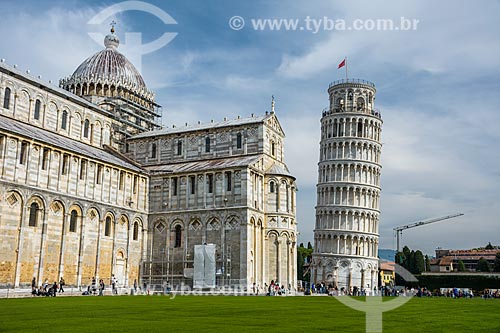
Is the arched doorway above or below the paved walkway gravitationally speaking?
above

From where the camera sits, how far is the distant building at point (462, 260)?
139 meters

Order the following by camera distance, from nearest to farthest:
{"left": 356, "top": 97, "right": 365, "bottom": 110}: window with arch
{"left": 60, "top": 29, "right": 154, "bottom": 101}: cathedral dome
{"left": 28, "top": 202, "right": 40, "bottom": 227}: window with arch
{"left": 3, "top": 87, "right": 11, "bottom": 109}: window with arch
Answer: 1. {"left": 28, "top": 202, "right": 40, "bottom": 227}: window with arch
2. {"left": 3, "top": 87, "right": 11, "bottom": 109}: window with arch
3. {"left": 60, "top": 29, "right": 154, "bottom": 101}: cathedral dome
4. {"left": 356, "top": 97, "right": 365, "bottom": 110}: window with arch

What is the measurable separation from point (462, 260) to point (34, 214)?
427 ft

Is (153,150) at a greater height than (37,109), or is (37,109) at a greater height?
(37,109)

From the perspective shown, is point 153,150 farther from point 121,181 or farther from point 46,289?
point 46,289

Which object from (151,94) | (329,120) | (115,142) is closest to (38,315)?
(115,142)

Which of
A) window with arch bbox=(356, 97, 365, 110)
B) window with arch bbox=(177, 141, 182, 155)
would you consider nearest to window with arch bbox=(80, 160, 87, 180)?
window with arch bbox=(177, 141, 182, 155)

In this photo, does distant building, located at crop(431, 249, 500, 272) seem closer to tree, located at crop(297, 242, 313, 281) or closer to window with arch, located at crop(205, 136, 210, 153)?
tree, located at crop(297, 242, 313, 281)

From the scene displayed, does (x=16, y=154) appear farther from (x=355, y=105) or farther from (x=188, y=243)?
(x=355, y=105)

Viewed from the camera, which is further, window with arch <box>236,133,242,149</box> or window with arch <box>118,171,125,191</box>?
window with arch <box>236,133,242,149</box>

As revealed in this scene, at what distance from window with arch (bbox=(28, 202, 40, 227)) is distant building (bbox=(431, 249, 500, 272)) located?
115635mm

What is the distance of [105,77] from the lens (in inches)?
2451

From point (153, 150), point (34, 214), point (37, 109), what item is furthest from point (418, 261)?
point (34, 214)

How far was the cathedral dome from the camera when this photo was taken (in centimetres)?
6172
